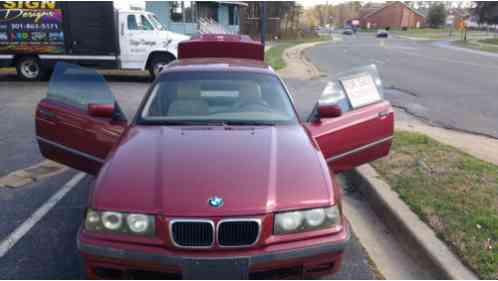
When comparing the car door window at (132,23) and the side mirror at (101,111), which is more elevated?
the car door window at (132,23)

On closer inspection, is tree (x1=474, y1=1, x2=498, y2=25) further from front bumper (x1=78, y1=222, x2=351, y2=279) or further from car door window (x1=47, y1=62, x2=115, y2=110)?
front bumper (x1=78, y1=222, x2=351, y2=279)

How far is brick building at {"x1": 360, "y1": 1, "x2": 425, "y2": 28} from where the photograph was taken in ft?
364

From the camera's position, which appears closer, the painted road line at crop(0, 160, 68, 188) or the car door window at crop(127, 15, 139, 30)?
the painted road line at crop(0, 160, 68, 188)

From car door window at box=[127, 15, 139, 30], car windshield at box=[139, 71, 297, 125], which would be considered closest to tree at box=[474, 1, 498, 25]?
car door window at box=[127, 15, 139, 30]

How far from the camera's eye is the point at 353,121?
13.7ft

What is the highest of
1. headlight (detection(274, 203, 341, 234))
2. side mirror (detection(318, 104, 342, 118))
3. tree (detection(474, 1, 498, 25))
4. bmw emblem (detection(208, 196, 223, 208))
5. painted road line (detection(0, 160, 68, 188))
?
tree (detection(474, 1, 498, 25))

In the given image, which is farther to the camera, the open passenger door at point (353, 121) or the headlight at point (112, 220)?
the open passenger door at point (353, 121)

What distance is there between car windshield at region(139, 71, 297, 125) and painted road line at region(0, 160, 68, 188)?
2388mm

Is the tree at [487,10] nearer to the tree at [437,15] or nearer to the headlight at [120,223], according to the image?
the tree at [437,15]

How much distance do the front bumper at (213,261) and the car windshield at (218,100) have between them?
1.30 m

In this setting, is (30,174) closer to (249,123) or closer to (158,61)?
(249,123)

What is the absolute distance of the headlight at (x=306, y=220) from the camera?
8.46 feet

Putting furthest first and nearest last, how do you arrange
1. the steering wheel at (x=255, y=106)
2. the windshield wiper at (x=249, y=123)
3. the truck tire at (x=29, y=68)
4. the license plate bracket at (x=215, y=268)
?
1. the truck tire at (x=29, y=68)
2. the steering wheel at (x=255, y=106)
3. the windshield wiper at (x=249, y=123)
4. the license plate bracket at (x=215, y=268)

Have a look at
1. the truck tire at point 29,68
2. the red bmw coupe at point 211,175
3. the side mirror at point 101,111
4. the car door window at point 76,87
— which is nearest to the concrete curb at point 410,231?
the red bmw coupe at point 211,175
